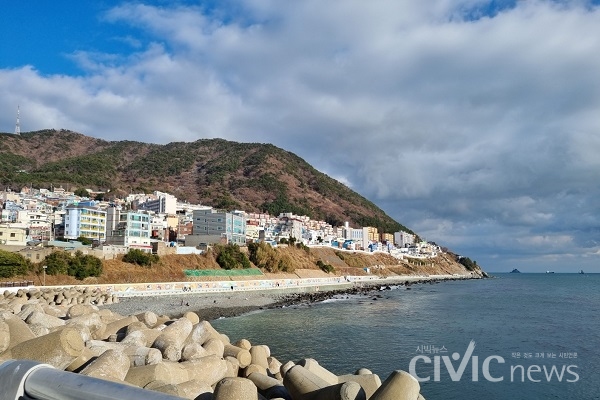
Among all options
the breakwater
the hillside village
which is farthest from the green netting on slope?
the breakwater

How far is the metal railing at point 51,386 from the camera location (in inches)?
108

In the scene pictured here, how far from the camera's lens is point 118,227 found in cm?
7731

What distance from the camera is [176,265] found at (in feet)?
214

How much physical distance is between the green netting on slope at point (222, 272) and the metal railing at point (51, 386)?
204ft

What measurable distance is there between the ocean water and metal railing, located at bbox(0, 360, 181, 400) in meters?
14.0

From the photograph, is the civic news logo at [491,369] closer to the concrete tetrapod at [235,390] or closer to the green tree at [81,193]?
the concrete tetrapod at [235,390]

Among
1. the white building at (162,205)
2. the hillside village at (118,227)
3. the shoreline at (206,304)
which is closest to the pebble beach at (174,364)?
the shoreline at (206,304)

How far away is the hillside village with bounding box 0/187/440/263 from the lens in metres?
61.4

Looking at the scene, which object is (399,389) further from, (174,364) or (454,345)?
(454,345)

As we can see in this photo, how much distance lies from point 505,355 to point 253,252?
202ft

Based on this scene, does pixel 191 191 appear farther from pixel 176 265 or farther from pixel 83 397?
pixel 83 397

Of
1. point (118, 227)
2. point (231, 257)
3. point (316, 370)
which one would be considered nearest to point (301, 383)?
point (316, 370)

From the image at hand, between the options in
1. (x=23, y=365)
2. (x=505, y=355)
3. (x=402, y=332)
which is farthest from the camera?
(x=402, y=332)

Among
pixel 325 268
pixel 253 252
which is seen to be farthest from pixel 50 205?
pixel 325 268
